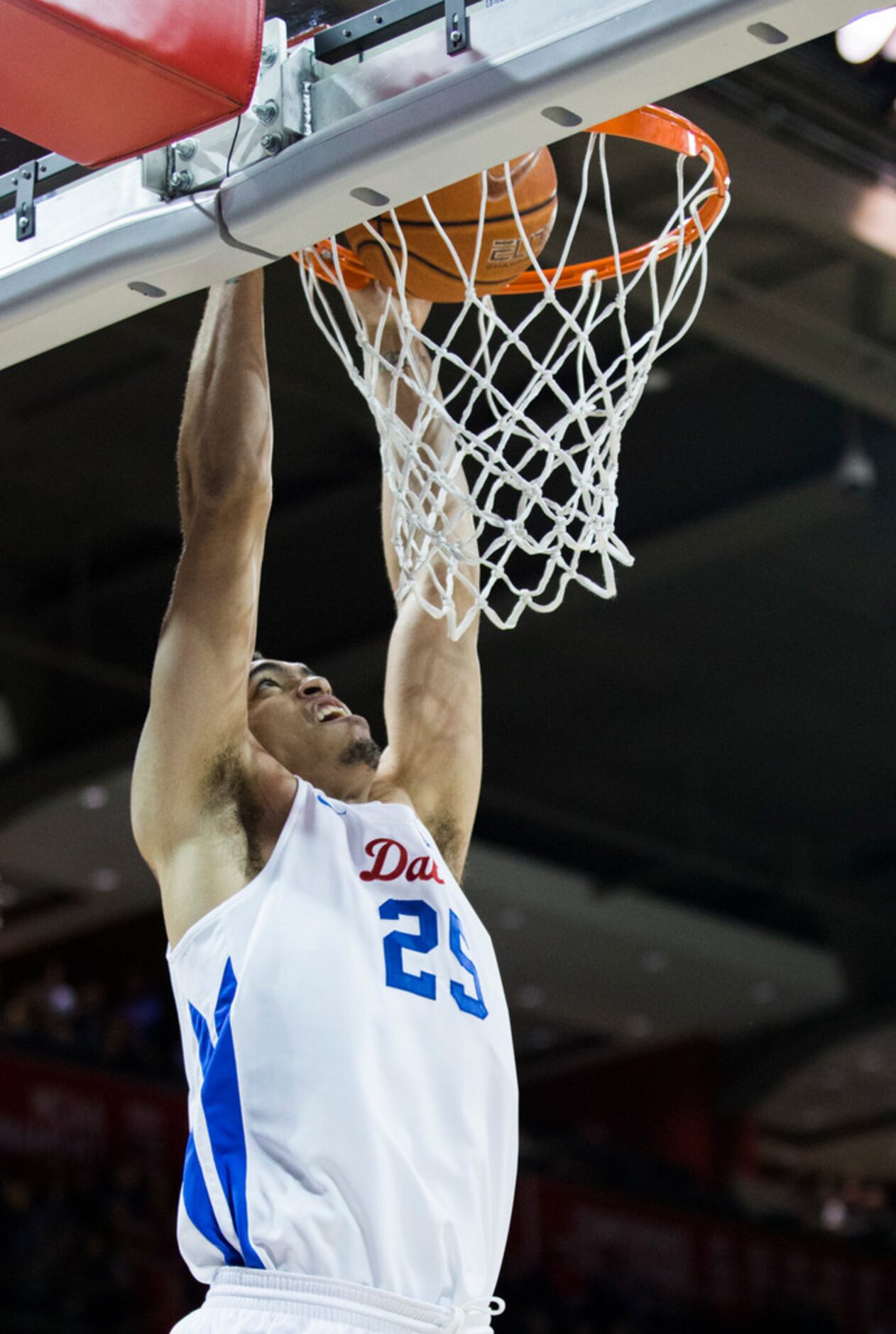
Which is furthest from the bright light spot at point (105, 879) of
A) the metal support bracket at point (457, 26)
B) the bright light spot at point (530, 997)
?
the metal support bracket at point (457, 26)

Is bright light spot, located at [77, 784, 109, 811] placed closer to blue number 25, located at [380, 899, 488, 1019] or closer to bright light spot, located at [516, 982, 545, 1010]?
bright light spot, located at [516, 982, 545, 1010]

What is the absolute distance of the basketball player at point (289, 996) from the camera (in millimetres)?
2975

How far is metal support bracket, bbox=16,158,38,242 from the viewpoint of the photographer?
2.88m

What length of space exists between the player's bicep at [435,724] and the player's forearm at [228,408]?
1.87 feet

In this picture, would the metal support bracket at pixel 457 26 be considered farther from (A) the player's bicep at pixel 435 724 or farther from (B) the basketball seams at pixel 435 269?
(A) the player's bicep at pixel 435 724

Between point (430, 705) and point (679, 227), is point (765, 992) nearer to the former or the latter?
point (430, 705)

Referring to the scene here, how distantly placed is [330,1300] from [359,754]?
3.53ft

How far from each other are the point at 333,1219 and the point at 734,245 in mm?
5149

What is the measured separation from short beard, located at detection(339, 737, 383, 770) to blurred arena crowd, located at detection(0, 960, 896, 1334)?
7900mm

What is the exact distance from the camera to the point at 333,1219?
9.71ft

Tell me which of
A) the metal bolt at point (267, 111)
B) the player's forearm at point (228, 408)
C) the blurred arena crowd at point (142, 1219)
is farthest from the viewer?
the blurred arena crowd at point (142, 1219)

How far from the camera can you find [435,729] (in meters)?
3.75

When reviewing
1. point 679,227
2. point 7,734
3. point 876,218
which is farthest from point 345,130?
point 7,734

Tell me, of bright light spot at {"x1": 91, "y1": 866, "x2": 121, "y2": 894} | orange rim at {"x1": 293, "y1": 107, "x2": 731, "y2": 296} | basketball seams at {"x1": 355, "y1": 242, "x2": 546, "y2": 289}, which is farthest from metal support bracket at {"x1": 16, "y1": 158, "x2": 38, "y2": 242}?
bright light spot at {"x1": 91, "y1": 866, "x2": 121, "y2": 894}
